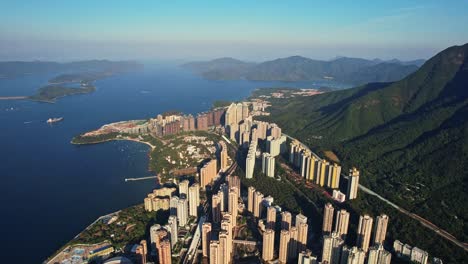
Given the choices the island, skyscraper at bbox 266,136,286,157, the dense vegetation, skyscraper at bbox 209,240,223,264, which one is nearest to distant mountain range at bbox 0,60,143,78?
the island

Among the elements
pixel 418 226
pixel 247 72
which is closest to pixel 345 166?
pixel 418 226

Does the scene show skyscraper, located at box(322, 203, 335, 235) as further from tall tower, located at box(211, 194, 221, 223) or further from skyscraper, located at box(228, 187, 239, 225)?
tall tower, located at box(211, 194, 221, 223)

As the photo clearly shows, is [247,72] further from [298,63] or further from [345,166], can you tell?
[345,166]

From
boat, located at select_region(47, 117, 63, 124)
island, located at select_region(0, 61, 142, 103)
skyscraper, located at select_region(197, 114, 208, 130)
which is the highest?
island, located at select_region(0, 61, 142, 103)

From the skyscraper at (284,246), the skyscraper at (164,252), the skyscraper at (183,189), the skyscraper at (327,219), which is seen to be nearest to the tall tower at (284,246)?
the skyscraper at (284,246)

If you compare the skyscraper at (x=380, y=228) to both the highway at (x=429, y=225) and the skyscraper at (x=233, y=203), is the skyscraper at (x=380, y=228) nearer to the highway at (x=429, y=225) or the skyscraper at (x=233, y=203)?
the highway at (x=429, y=225)

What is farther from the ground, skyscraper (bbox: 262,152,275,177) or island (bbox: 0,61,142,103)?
island (bbox: 0,61,142,103)
